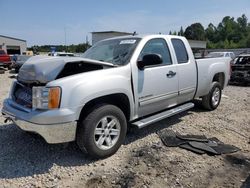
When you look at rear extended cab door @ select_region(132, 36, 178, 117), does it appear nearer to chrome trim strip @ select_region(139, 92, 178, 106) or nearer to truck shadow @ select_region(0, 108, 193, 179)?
chrome trim strip @ select_region(139, 92, 178, 106)

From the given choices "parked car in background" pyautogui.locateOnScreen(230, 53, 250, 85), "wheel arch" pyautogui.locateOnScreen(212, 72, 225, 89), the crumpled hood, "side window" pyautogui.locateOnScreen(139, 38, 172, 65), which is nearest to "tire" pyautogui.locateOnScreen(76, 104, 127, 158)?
the crumpled hood

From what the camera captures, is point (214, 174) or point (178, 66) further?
point (178, 66)

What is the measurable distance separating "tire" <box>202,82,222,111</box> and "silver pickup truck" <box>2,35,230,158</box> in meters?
1.35

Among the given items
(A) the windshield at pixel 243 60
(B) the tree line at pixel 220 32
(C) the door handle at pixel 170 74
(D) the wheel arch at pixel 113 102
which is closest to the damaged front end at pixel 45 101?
(D) the wheel arch at pixel 113 102

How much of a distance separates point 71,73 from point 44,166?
145cm

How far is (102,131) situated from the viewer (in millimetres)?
4145

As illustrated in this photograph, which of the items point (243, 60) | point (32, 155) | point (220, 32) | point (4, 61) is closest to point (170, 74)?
point (32, 155)

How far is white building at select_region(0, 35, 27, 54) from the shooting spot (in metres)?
49.9

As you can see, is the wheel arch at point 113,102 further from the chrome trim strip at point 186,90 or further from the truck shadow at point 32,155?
the chrome trim strip at point 186,90

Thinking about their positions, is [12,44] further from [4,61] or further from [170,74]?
[170,74]

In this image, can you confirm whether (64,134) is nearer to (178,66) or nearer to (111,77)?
(111,77)

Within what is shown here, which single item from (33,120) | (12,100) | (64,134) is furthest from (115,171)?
(12,100)

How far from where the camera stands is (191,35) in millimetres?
106062

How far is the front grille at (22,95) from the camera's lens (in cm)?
418
